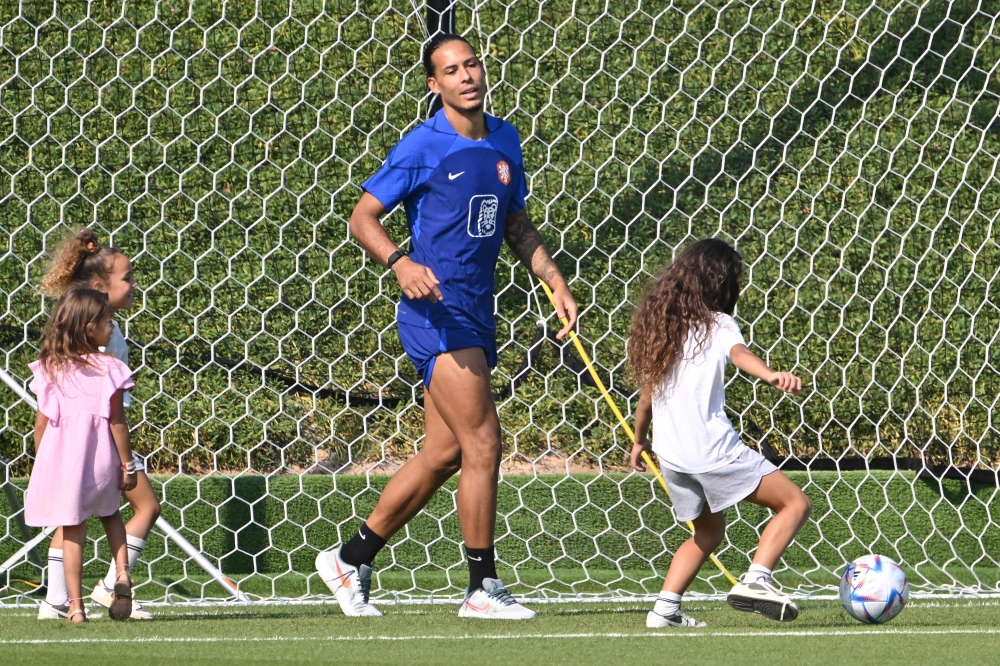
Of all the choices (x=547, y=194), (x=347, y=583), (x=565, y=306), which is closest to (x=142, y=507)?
(x=347, y=583)

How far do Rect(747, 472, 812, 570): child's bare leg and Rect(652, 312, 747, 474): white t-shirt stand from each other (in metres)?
0.13

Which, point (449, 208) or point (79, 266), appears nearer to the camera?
point (449, 208)

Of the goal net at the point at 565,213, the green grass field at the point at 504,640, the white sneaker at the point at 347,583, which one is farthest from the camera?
the goal net at the point at 565,213

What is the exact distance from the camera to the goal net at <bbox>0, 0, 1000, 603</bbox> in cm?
563

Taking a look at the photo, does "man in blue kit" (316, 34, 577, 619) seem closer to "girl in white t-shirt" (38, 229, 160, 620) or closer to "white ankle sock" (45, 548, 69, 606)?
"girl in white t-shirt" (38, 229, 160, 620)

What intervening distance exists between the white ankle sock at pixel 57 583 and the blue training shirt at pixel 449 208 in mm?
1233

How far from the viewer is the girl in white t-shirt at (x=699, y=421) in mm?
3631

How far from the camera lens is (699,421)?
3.68 meters

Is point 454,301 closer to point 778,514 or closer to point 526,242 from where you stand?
point 526,242

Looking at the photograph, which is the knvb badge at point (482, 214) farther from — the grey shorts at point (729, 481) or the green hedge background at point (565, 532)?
the green hedge background at point (565, 532)

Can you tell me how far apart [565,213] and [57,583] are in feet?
9.38

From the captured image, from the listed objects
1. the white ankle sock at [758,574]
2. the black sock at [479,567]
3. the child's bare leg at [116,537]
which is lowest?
the child's bare leg at [116,537]

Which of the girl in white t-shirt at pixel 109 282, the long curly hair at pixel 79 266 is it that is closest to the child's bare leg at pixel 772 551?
the girl in white t-shirt at pixel 109 282

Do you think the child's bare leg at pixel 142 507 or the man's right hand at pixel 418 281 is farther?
the child's bare leg at pixel 142 507
